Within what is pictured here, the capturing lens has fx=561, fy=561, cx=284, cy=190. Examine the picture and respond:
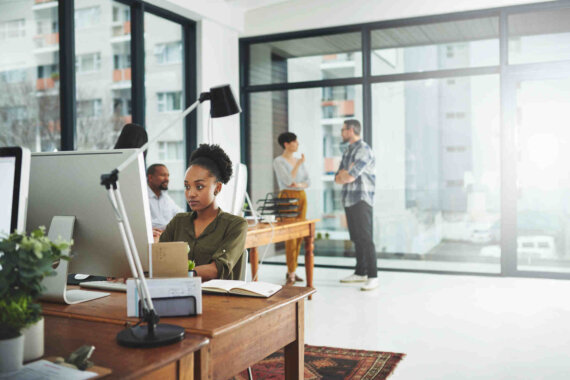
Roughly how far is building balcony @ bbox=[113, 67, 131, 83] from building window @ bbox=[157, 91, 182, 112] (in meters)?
0.47

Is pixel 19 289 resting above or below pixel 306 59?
below

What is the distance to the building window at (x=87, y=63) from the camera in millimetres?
4688

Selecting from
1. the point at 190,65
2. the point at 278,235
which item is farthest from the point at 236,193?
the point at 190,65

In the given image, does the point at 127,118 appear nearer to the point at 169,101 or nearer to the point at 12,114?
the point at 169,101

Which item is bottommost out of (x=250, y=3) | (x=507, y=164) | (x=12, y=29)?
(x=507, y=164)

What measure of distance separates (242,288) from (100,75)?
12.2 ft

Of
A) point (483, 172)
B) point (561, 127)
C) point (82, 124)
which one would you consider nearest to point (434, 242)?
point (483, 172)

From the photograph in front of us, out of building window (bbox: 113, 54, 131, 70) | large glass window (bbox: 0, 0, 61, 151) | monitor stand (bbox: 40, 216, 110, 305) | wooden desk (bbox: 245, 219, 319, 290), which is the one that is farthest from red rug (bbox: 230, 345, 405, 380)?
building window (bbox: 113, 54, 131, 70)

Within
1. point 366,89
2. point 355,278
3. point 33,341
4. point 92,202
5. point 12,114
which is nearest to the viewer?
point 33,341

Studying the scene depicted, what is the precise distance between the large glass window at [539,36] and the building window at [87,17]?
156 inches

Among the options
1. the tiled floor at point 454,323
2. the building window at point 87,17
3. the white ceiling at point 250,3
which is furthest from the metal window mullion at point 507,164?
the building window at point 87,17

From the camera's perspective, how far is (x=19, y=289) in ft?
3.87

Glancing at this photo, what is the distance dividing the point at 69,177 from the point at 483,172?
4922 millimetres

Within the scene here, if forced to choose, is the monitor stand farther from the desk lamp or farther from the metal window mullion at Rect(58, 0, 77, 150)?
the metal window mullion at Rect(58, 0, 77, 150)
